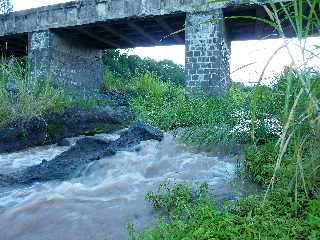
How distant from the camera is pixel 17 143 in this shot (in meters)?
6.25

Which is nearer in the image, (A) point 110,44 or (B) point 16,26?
(B) point 16,26

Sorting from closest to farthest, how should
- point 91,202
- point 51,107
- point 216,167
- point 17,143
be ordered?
point 91,202, point 216,167, point 17,143, point 51,107

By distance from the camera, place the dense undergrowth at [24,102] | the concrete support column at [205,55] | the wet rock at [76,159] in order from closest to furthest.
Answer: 1. the wet rock at [76,159]
2. the dense undergrowth at [24,102]
3. the concrete support column at [205,55]

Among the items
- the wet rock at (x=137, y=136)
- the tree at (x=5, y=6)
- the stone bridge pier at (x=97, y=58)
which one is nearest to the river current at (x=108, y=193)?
the wet rock at (x=137, y=136)

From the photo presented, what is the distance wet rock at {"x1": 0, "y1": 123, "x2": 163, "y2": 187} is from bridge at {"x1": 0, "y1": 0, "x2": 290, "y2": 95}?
9.68 ft

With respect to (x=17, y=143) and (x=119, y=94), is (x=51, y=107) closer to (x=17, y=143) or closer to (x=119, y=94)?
(x=17, y=143)

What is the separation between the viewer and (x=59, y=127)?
6.70 m

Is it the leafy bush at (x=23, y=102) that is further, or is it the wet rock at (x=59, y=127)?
the leafy bush at (x=23, y=102)

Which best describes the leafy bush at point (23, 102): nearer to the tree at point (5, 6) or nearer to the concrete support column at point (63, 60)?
the concrete support column at point (63, 60)

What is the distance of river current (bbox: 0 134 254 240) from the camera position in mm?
2799

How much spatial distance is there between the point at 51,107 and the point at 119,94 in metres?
5.27

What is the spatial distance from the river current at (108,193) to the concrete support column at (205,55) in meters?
3.70

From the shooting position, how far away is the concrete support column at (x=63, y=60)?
9.99 meters

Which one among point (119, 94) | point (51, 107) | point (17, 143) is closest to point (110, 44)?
point (119, 94)
